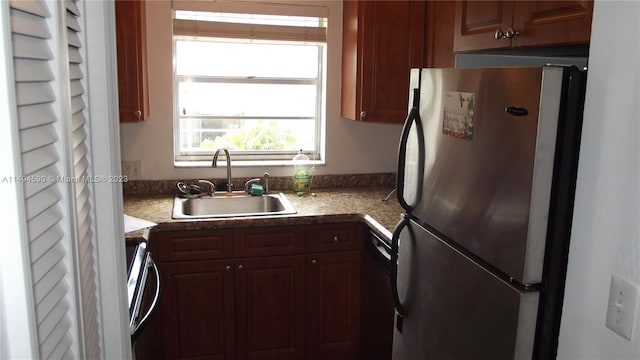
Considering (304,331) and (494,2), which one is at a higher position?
(494,2)

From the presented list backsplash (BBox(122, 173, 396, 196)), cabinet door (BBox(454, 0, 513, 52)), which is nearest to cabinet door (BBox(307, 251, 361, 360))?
backsplash (BBox(122, 173, 396, 196))

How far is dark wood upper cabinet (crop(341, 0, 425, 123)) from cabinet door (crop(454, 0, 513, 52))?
0.81m

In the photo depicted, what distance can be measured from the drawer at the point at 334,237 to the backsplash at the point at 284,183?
1.98 feet

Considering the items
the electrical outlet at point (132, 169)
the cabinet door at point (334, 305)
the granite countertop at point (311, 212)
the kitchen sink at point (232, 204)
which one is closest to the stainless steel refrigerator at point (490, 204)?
the granite countertop at point (311, 212)

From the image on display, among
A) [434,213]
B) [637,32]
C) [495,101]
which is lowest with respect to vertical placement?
[434,213]

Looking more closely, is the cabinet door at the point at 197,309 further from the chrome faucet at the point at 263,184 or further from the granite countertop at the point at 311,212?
the chrome faucet at the point at 263,184

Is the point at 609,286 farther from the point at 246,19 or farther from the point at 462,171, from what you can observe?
the point at 246,19

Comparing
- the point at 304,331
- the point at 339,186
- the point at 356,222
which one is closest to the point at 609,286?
the point at 356,222

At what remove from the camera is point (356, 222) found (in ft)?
9.20

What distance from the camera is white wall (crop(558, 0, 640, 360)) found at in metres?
1.06

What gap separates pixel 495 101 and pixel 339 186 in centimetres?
205

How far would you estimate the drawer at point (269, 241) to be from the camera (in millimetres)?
2707

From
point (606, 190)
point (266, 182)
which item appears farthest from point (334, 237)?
point (606, 190)

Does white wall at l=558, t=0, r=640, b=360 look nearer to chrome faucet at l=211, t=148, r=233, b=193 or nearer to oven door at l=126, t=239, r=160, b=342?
oven door at l=126, t=239, r=160, b=342
